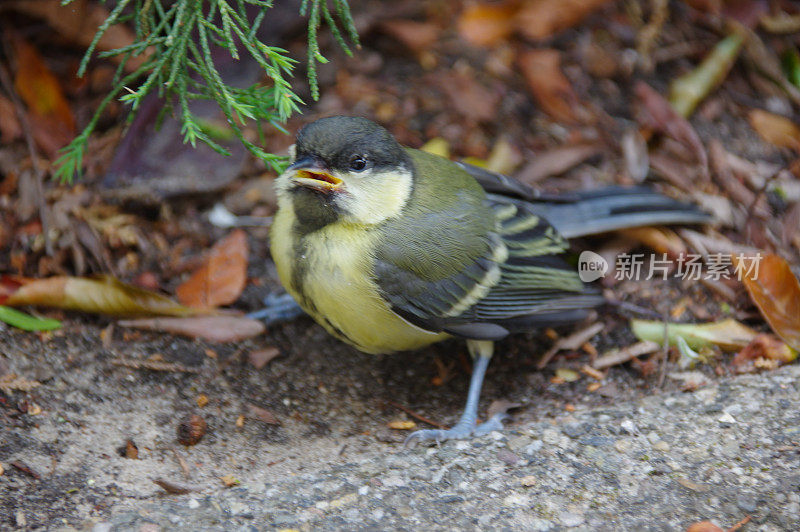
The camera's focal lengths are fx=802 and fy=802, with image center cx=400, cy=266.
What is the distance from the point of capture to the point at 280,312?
150 inches

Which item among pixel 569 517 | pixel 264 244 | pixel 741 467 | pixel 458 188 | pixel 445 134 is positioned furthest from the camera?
pixel 445 134

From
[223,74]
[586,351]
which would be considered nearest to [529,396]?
[586,351]

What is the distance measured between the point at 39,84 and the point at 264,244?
4.87ft

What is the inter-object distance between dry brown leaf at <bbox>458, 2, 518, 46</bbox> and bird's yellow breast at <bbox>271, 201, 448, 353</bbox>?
7.94ft

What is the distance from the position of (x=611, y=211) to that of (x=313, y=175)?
164cm

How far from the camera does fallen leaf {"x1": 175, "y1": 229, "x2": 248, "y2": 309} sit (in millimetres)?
3816

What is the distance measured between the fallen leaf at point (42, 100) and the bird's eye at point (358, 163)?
1.91 m

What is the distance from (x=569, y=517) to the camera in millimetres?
2654

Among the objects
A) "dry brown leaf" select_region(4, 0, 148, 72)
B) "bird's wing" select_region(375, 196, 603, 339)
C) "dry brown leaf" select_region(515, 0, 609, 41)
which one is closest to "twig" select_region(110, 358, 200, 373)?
"bird's wing" select_region(375, 196, 603, 339)

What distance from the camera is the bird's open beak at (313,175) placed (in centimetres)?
304

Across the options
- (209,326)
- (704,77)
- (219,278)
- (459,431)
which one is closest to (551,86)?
(704,77)

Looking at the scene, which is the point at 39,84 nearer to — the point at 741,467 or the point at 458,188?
the point at 458,188

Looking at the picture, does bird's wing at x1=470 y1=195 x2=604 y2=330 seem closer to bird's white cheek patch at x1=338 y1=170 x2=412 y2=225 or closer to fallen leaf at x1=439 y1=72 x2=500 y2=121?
bird's white cheek patch at x1=338 y1=170 x2=412 y2=225

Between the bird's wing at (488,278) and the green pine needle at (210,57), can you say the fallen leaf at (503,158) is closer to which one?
the bird's wing at (488,278)
